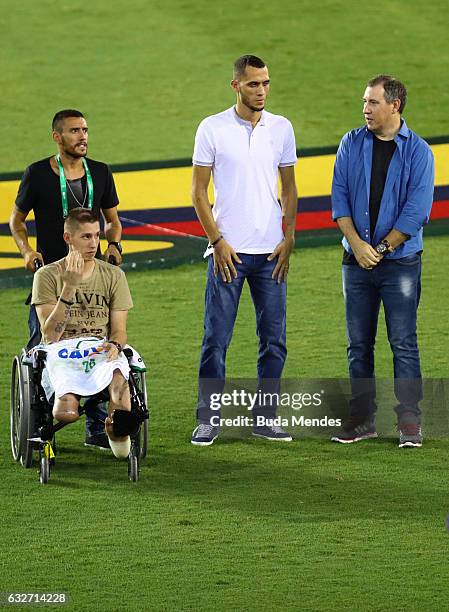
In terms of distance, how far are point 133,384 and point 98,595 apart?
172 cm

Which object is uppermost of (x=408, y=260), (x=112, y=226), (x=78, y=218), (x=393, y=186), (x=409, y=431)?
(x=393, y=186)

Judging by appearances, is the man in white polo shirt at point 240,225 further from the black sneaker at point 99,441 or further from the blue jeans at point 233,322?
the black sneaker at point 99,441

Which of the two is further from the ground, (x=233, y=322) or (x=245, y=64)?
(x=245, y=64)

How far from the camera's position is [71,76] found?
62.7 ft

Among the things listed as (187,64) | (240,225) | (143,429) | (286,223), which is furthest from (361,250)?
(187,64)

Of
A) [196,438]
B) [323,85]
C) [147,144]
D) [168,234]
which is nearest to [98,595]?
[196,438]

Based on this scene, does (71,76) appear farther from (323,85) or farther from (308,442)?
(308,442)

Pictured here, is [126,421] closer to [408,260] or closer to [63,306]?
[63,306]

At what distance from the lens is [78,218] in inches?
322

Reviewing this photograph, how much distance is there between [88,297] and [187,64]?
37.6 ft

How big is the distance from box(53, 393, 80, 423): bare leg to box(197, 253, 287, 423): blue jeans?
114 cm

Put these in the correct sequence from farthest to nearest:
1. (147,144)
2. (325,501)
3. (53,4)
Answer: (53,4) < (147,144) < (325,501)

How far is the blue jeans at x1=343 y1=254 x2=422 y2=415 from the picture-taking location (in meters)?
8.71

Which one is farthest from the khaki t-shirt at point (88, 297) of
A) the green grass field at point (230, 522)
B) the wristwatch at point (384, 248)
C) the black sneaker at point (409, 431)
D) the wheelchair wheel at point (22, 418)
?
the black sneaker at point (409, 431)
